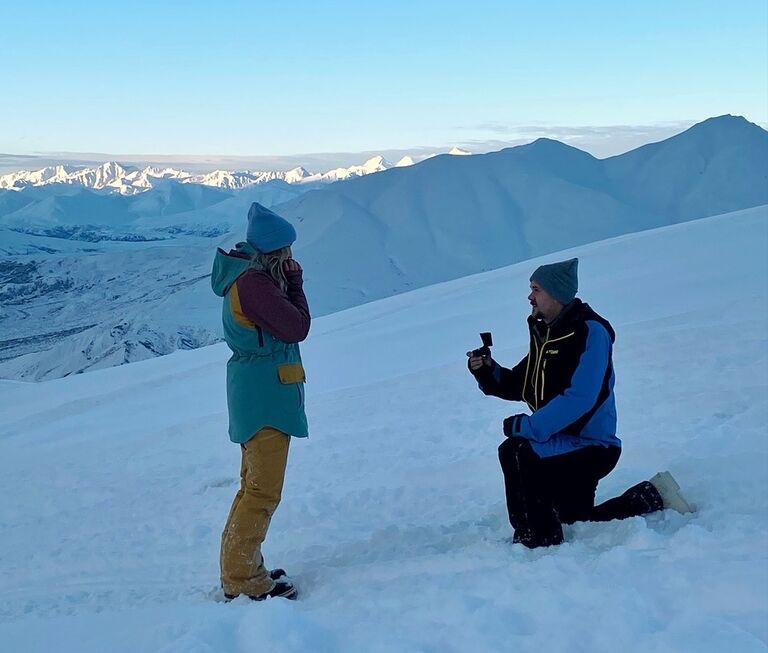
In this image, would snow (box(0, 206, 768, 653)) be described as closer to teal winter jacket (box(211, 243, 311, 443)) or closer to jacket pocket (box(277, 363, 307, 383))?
teal winter jacket (box(211, 243, 311, 443))

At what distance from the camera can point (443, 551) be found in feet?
12.0

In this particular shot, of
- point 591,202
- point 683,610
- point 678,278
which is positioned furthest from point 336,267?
point 683,610

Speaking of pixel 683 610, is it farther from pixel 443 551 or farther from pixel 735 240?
pixel 735 240

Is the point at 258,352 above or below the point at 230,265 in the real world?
below

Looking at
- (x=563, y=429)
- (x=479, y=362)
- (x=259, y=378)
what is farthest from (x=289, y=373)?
(x=563, y=429)

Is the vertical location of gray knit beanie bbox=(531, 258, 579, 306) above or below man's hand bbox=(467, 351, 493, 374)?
above

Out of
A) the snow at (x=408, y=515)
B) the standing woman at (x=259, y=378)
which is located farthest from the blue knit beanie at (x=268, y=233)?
the snow at (x=408, y=515)

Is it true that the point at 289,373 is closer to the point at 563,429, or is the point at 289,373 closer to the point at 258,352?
the point at 258,352

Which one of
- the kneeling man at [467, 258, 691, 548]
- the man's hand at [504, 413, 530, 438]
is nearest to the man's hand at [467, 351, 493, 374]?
the kneeling man at [467, 258, 691, 548]

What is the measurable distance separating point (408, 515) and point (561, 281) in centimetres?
179

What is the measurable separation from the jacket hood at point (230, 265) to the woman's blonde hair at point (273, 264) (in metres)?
0.03

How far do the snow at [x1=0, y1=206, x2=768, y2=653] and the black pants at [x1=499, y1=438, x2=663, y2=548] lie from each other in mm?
103

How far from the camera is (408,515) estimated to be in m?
4.42

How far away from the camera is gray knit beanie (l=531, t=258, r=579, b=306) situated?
3.36 m
